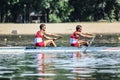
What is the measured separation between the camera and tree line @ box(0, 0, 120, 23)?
262 ft

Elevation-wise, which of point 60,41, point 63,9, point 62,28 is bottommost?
point 60,41

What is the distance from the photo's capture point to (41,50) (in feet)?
96.8

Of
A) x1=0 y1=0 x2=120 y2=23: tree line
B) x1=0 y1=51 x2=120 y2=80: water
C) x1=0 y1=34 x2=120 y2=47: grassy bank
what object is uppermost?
x1=0 y1=0 x2=120 y2=23: tree line

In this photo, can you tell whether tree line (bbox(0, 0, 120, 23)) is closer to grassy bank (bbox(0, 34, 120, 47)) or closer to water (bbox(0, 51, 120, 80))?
grassy bank (bbox(0, 34, 120, 47))

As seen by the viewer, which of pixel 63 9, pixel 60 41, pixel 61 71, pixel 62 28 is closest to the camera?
pixel 61 71

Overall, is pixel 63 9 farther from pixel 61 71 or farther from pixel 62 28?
pixel 61 71

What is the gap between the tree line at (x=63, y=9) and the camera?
79.9 meters

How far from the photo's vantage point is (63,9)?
82812 millimetres

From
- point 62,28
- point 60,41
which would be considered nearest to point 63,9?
point 62,28

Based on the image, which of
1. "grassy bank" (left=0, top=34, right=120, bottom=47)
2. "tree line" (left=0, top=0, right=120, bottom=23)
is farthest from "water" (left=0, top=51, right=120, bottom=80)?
"tree line" (left=0, top=0, right=120, bottom=23)

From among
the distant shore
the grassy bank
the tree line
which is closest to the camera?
the grassy bank

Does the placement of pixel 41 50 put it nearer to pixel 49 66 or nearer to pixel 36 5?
pixel 49 66

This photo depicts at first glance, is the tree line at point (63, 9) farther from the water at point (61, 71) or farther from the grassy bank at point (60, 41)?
the water at point (61, 71)

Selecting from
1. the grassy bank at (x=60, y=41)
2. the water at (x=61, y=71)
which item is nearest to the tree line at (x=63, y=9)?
the grassy bank at (x=60, y=41)
